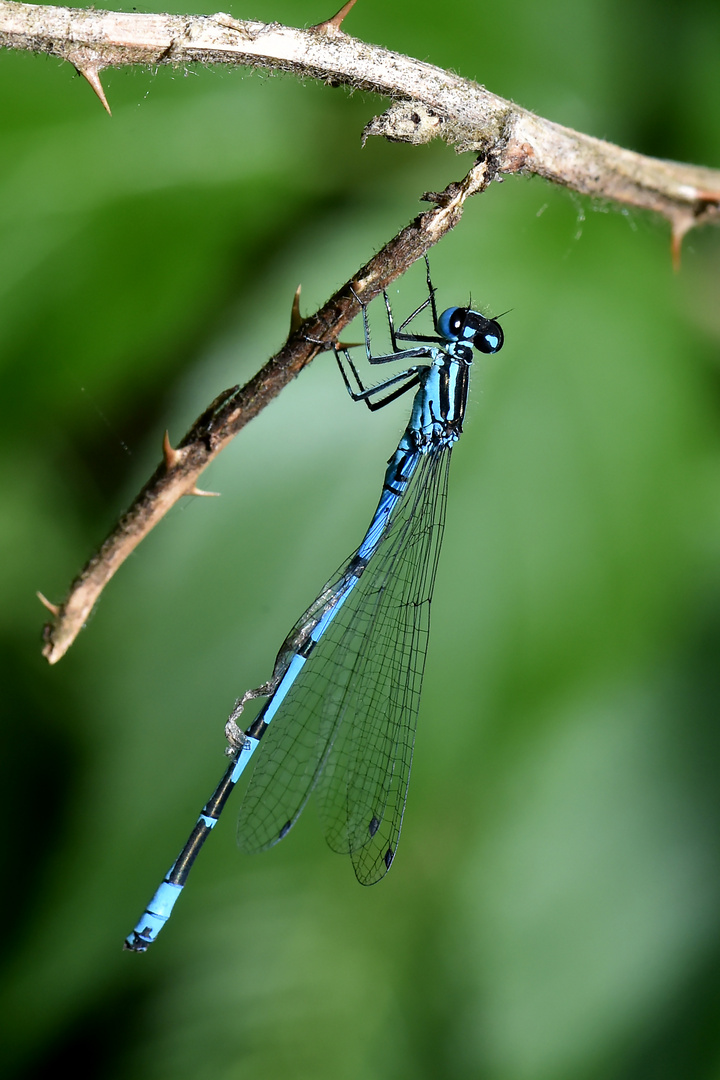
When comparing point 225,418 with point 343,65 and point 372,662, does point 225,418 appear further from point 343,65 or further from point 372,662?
point 372,662

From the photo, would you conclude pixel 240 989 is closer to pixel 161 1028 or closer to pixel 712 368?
pixel 161 1028

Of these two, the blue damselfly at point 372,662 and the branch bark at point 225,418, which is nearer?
the branch bark at point 225,418

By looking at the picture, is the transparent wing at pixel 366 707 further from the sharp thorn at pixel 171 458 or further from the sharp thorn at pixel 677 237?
the sharp thorn at pixel 171 458

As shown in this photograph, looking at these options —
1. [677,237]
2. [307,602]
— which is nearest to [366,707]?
[307,602]

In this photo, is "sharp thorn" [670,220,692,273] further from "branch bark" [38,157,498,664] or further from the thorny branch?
"branch bark" [38,157,498,664]

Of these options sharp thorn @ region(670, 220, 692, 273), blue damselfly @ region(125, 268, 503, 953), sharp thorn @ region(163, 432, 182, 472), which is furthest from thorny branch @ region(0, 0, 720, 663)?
blue damselfly @ region(125, 268, 503, 953)

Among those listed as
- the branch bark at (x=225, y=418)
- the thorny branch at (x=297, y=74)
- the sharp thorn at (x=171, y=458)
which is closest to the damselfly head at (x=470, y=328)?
the thorny branch at (x=297, y=74)
